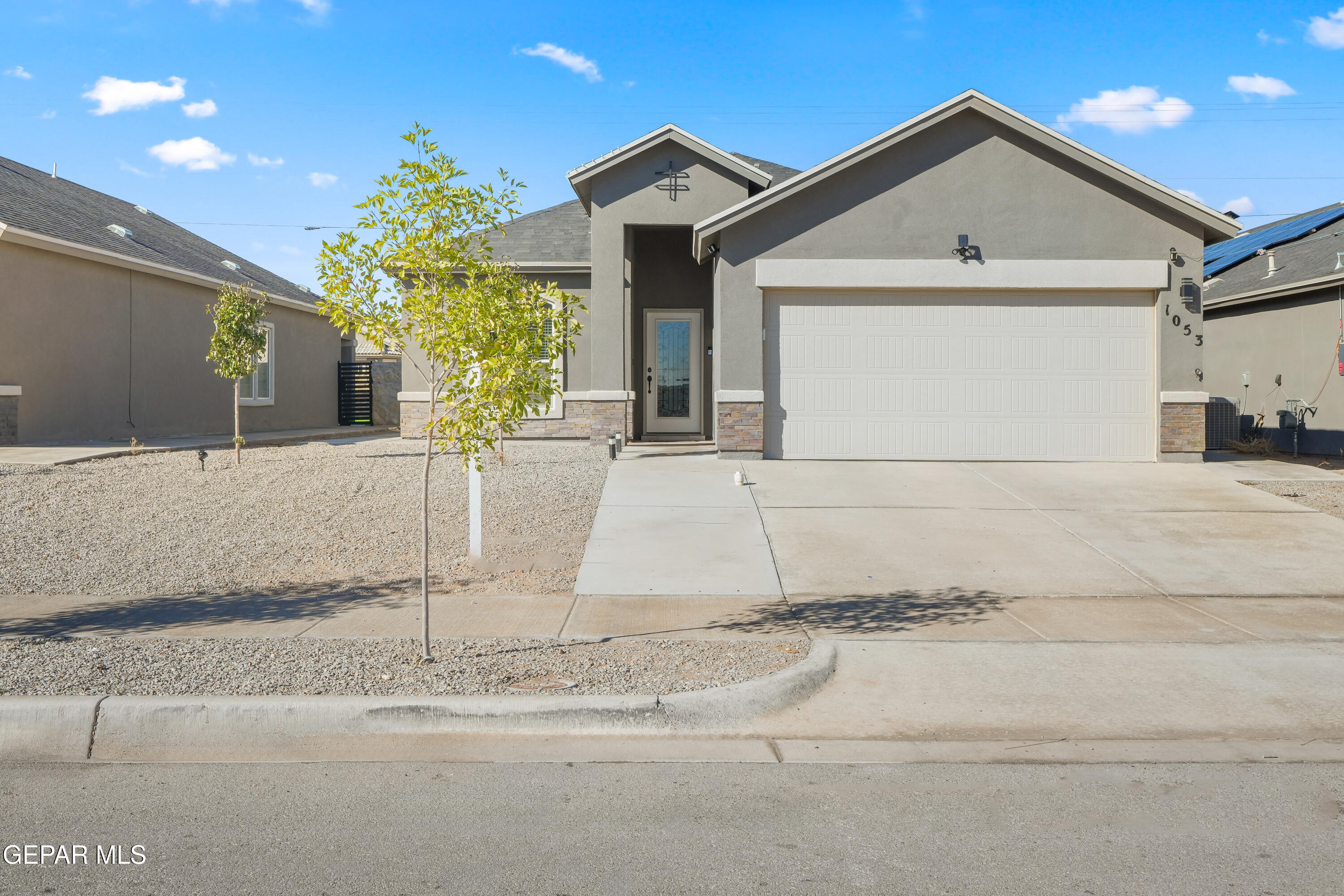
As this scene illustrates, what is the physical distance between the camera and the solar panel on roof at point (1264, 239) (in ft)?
65.9

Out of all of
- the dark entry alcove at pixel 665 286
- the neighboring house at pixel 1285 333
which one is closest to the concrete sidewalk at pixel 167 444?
the dark entry alcove at pixel 665 286

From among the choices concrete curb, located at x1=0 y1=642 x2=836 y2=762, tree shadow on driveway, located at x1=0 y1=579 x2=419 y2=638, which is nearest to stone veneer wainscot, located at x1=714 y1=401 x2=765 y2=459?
tree shadow on driveway, located at x1=0 y1=579 x2=419 y2=638

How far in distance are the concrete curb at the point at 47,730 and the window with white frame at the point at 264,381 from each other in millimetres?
18844

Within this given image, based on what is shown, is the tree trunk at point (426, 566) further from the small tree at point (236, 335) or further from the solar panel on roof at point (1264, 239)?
the solar panel on roof at point (1264, 239)

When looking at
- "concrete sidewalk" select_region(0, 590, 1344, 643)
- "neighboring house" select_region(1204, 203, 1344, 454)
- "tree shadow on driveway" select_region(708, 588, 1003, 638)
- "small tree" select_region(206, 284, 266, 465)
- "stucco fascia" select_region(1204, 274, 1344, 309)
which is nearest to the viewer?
"concrete sidewalk" select_region(0, 590, 1344, 643)

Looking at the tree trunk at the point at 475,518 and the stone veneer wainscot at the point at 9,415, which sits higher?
the stone veneer wainscot at the point at 9,415

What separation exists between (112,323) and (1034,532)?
16871 millimetres

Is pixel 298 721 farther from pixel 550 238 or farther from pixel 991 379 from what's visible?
pixel 550 238

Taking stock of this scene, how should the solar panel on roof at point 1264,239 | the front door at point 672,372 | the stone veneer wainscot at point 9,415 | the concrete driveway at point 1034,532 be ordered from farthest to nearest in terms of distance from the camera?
1. the solar panel on roof at point 1264,239
2. the front door at point 672,372
3. the stone veneer wainscot at point 9,415
4. the concrete driveway at point 1034,532

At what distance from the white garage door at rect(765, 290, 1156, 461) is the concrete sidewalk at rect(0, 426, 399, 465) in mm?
10244

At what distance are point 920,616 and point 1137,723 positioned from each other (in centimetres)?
211

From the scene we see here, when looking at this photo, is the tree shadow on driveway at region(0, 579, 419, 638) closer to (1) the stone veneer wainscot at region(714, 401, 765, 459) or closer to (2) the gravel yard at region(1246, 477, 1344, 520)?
(1) the stone veneer wainscot at region(714, 401, 765, 459)

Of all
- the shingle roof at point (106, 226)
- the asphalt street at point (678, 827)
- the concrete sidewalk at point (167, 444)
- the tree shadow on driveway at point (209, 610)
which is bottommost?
the asphalt street at point (678, 827)

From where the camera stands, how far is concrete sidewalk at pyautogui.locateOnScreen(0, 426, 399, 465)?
13.5 metres
